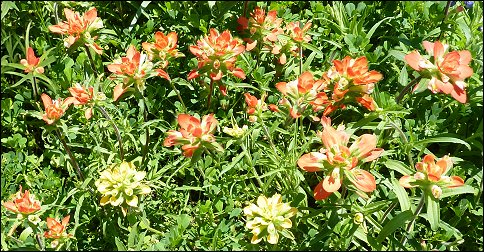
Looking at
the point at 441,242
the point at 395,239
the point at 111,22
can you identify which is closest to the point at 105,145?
the point at 111,22

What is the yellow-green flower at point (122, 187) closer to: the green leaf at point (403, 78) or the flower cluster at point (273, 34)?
the flower cluster at point (273, 34)

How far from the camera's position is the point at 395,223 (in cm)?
150

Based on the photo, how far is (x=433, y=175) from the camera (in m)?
1.40

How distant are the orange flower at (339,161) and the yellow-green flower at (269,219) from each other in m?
0.11

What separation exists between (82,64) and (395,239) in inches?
48.9

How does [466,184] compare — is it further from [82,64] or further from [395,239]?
[82,64]

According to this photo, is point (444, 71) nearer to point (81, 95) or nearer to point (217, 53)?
point (217, 53)

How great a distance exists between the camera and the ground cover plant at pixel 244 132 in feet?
5.08

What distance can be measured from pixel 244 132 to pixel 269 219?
0.29 m

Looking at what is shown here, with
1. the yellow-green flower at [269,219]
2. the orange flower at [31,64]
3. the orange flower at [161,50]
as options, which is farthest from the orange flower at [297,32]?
the orange flower at [31,64]

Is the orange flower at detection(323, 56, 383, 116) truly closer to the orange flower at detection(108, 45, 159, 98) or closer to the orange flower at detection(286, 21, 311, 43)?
the orange flower at detection(286, 21, 311, 43)

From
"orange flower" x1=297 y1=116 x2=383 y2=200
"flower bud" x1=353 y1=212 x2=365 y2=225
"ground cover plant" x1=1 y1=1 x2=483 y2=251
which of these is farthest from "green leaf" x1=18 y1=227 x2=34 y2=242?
"flower bud" x1=353 y1=212 x2=365 y2=225

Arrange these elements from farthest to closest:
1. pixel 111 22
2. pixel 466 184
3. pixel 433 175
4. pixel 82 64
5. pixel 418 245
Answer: pixel 111 22 < pixel 82 64 < pixel 466 184 < pixel 418 245 < pixel 433 175

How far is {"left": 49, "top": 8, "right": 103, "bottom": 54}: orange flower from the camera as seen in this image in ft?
5.85
